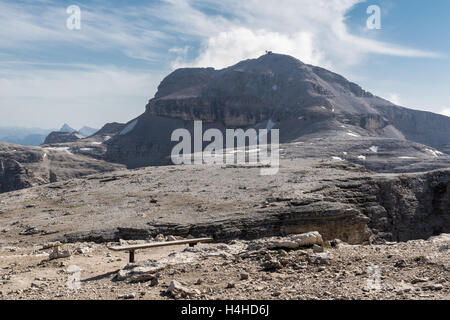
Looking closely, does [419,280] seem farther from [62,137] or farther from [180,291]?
[62,137]

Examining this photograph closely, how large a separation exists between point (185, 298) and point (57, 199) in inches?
859

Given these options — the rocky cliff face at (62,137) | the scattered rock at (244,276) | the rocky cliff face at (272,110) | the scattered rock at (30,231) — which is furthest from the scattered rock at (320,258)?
the rocky cliff face at (62,137)

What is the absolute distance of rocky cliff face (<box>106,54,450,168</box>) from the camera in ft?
365

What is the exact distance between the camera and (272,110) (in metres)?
127

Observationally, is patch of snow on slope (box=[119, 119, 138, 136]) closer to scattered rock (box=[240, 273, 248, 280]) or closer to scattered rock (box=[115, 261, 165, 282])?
scattered rock (box=[115, 261, 165, 282])

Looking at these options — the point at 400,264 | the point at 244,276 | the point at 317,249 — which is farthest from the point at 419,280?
the point at 244,276

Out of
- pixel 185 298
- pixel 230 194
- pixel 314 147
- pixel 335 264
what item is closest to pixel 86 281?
pixel 185 298

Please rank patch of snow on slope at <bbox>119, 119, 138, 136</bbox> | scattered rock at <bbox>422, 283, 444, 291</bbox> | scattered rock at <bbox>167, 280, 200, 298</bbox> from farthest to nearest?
patch of snow on slope at <bbox>119, 119, 138, 136</bbox> → scattered rock at <bbox>167, 280, 200, 298</bbox> → scattered rock at <bbox>422, 283, 444, 291</bbox>

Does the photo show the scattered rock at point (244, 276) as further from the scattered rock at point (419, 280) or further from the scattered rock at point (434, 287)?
the scattered rock at point (434, 287)

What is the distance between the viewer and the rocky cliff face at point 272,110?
11125 centimetres

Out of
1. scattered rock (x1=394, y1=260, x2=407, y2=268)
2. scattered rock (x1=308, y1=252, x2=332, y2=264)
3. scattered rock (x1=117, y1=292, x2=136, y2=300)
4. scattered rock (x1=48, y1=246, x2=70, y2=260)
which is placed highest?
scattered rock (x1=394, y1=260, x2=407, y2=268)

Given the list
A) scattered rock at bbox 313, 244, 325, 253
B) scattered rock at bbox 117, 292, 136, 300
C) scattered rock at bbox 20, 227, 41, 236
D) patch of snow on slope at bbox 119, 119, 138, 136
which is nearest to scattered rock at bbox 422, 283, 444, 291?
scattered rock at bbox 313, 244, 325, 253

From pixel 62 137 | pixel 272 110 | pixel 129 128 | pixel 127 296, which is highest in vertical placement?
pixel 272 110

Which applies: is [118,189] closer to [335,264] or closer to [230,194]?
[230,194]
